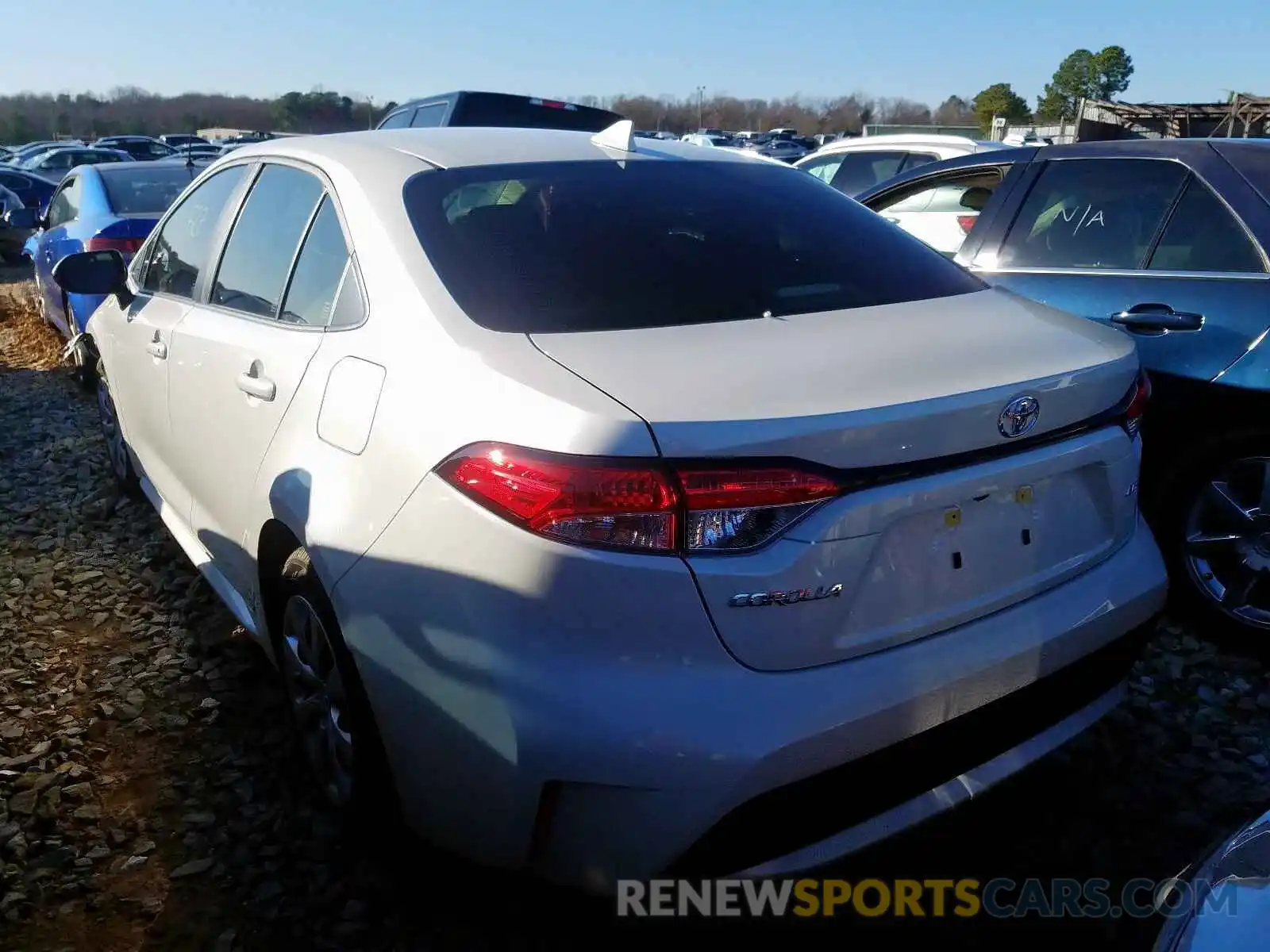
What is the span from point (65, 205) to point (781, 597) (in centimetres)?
808

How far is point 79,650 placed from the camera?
11.5ft

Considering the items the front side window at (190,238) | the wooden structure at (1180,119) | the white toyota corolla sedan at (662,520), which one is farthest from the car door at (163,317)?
the wooden structure at (1180,119)

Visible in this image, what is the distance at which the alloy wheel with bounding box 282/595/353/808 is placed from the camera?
93.4 inches

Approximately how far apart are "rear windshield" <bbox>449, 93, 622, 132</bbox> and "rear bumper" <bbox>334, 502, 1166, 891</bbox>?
26.7 ft

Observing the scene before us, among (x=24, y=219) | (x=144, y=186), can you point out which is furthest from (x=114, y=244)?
(x=24, y=219)

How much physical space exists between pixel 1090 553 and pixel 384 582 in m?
1.45

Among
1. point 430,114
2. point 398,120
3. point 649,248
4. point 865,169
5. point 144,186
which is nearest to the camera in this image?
point 649,248

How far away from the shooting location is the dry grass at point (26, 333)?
323 inches

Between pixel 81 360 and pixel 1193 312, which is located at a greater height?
pixel 1193 312

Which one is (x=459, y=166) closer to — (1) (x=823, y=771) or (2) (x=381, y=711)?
(2) (x=381, y=711)

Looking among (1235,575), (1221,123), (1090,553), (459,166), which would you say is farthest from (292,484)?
(1221,123)

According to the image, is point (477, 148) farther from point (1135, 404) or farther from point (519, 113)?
point (519, 113)

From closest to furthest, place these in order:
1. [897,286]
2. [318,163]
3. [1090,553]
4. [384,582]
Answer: [384,582], [1090,553], [897,286], [318,163]

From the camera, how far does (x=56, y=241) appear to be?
742 centimetres
